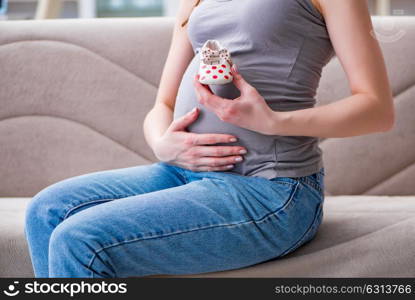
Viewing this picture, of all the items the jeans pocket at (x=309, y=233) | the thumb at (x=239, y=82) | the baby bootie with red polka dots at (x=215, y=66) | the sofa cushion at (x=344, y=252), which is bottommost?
the sofa cushion at (x=344, y=252)

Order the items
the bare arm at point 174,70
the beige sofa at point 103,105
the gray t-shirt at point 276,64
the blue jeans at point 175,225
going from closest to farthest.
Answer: the blue jeans at point 175,225, the gray t-shirt at point 276,64, the bare arm at point 174,70, the beige sofa at point 103,105

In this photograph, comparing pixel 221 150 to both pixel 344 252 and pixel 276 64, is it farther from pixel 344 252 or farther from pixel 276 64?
pixel 344 252

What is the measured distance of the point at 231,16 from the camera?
3.41 ft

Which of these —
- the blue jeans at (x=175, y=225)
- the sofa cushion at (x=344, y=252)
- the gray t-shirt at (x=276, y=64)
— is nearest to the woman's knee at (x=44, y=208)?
the blue jeans at (x=175, y=225)

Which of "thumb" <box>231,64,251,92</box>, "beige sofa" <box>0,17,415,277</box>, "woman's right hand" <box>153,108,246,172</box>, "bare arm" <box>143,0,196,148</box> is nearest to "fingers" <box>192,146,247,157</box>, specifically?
"woman's right hand" <box>153,108,246,172</box>

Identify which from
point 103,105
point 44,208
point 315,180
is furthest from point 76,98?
point 315,180

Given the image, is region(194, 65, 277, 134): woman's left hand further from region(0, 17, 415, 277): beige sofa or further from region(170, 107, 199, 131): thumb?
region(0, 17, 415, 277): beige sofa

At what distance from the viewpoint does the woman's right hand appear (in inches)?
39.8

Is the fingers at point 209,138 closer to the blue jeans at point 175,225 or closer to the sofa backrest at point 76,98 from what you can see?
the blue jeans at point 175,225

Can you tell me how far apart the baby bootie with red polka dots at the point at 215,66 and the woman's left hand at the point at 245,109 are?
0.06 feet

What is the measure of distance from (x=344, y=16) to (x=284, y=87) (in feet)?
0.52

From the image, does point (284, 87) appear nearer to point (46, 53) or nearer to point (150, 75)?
point (150, 75)

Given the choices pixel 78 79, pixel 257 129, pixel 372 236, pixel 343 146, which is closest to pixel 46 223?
pixel 257 129

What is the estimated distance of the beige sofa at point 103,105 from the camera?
1579mm
